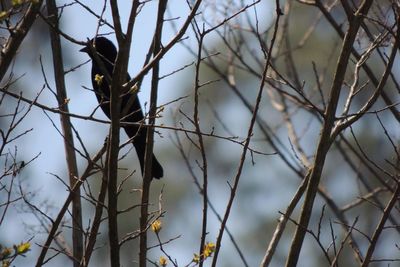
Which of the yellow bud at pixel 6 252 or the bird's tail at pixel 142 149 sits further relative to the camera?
the bird's tail at pixel 142 149

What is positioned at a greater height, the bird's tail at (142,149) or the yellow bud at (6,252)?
the bird's tail at (142,149)

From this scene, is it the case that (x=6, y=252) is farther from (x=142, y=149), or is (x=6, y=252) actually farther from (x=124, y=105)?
(x=142, y=149)

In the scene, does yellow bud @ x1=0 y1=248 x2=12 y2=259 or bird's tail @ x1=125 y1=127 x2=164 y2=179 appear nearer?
yellow bud @ x1=0 y1=248 x2=12 y2=259

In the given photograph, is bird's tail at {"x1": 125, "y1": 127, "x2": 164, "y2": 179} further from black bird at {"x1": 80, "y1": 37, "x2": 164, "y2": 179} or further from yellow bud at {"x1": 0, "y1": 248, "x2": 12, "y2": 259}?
yellow bud at {"x1": 0, "y1": 248, "x2": 12, "y2": 259}

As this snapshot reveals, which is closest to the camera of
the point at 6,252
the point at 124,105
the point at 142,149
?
the point at 6,252

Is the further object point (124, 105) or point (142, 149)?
point (142, 149)

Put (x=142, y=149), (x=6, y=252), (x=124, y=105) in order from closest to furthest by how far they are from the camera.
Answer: (x=6, y=252), (x=124, y=105), (x=142, y=149)

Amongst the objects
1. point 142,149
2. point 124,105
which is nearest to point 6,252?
point 124,105

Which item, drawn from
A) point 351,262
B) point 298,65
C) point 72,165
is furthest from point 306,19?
point 72,165

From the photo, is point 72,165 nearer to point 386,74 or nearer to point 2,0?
point 2,0

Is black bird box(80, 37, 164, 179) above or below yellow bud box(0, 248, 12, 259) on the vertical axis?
above

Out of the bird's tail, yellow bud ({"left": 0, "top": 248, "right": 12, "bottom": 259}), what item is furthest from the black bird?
yellow bud ({"left": 0, "top": 248, "right": 12, "bottom": 259})

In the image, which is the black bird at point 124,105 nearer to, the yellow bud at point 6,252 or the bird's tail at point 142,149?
the bird's tail at point 142,149

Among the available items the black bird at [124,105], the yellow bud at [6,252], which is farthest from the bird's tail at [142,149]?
the yellow bud at [6,252]
